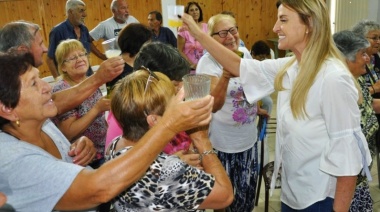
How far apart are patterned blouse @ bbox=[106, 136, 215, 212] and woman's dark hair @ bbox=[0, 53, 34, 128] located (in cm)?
42

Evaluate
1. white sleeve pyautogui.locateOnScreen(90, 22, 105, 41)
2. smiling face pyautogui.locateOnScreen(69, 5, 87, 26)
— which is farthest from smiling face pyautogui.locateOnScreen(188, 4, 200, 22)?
smiling face pyautogui.locateOnScreen(69, 5, 87, 26)

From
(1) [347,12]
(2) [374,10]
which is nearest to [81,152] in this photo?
(2) [374,10]

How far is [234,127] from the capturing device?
2371 millimetres

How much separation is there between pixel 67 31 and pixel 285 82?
138 inches

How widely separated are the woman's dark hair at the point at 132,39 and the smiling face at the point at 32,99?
1134mm

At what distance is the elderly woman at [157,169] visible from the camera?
114 centimetres

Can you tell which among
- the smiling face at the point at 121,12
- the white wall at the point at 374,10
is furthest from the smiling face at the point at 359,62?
the white wall at the point at 374,10

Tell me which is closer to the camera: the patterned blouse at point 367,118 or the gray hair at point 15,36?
the gray hair at point 15,36

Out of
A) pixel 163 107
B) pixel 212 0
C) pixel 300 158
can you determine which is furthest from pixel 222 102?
pixel 212 0

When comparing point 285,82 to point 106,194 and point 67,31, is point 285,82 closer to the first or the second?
point 106,194

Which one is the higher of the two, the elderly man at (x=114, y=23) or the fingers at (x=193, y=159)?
the elderly man at (x=114, y=23)

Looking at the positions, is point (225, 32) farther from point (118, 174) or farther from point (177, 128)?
point (118, 174)

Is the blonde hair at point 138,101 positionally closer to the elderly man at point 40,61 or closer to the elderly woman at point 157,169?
the elderly woman at point 157,169

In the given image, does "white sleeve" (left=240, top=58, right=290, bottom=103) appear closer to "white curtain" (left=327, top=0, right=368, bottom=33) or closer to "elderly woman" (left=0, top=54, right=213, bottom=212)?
"elderly woman" (left=0, top=54, right=213, bottom=212)
